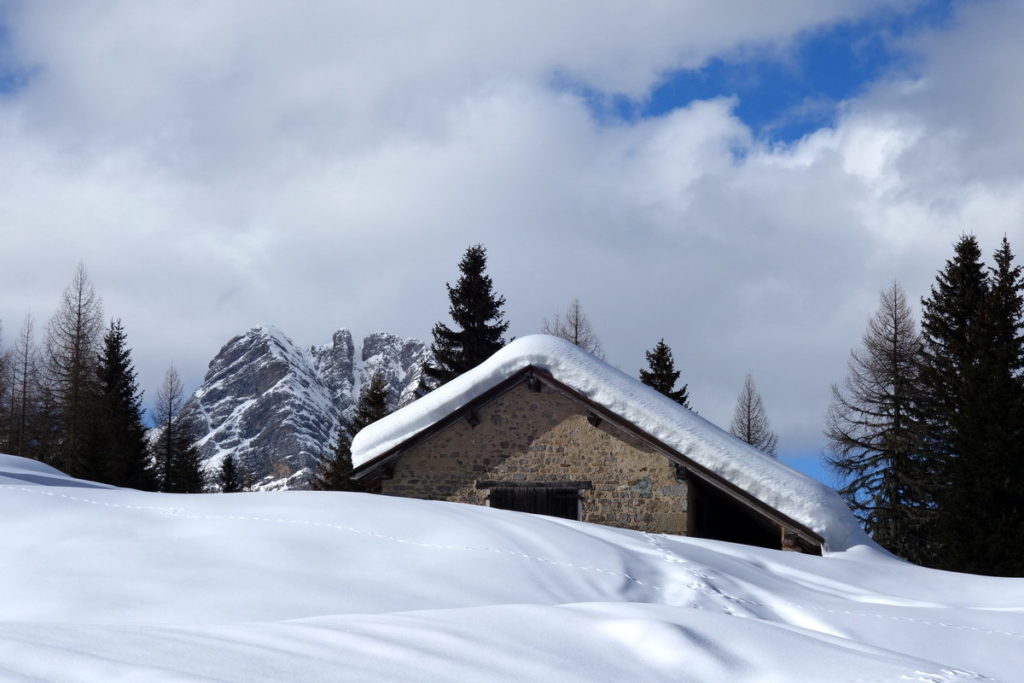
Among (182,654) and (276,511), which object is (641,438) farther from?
(182,654)

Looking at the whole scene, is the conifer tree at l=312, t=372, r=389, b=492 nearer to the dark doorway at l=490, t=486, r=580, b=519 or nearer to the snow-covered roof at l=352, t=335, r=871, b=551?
the snow-covered roof at l=352, t=335, r=871, b=551

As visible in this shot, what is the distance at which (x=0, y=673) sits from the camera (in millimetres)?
2402

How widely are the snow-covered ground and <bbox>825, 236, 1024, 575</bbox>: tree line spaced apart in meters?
11.6

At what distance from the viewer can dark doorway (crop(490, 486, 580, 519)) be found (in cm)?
1270

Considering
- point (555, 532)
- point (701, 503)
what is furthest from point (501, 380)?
point (555, 532)

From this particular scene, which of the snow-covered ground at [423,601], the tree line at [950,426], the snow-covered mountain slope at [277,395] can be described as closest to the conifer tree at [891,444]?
the tree line at [950,426]

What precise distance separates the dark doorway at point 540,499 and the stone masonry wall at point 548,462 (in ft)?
0.43

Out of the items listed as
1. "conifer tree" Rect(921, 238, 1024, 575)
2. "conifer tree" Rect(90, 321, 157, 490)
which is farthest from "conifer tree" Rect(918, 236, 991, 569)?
"conifer tree" Rect(90, 321, 157, 490)

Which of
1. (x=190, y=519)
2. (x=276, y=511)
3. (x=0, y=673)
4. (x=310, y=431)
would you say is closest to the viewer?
(x=0, y=673)

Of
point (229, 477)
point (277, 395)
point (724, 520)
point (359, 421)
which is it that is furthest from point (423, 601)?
point (277, 395)

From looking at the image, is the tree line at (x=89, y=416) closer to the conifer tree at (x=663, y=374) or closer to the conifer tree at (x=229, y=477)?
the conifer tree at (x=229, y=477)

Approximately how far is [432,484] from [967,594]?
7294 millimetres

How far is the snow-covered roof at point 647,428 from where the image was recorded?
1164cm

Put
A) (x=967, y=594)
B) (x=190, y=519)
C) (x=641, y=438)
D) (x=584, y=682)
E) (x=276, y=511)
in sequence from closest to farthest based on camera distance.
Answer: (x=584, y=682), (x=190, y=519), (x=276, y=511), (x=967, y=594), (x=641, y=438)
